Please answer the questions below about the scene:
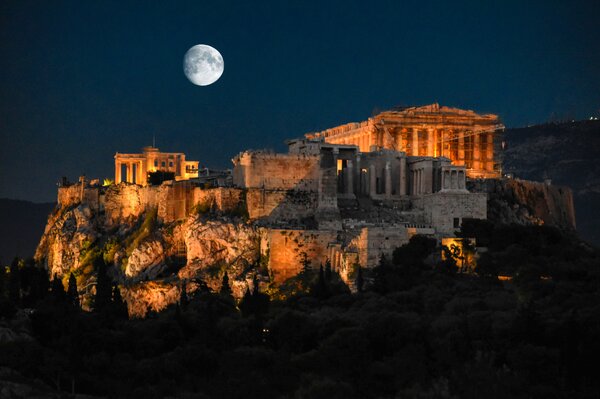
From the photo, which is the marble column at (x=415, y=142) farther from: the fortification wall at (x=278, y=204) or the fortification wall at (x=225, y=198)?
the fortification wall at (x=225, y=198)

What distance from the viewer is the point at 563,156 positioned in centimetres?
16200

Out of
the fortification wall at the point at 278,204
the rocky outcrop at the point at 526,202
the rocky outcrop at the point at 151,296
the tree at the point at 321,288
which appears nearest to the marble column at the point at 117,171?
the rocky outcrop at the point at 151,296

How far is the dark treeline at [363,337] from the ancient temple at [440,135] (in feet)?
77.0

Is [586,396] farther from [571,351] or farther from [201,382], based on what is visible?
[201,382]

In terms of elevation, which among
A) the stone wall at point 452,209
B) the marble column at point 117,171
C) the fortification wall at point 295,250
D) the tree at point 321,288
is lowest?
the tree at point 321,288

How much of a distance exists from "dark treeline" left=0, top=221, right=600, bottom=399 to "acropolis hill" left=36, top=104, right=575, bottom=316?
3.17 metres

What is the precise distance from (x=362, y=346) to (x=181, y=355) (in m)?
7.92

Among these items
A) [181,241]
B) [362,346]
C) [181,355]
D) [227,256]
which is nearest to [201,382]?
[181,355]

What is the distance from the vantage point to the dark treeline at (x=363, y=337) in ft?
156

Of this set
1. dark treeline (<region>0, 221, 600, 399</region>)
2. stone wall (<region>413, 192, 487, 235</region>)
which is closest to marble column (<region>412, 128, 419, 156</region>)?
stone wall (<region>413, 192, 487, 235</region>)

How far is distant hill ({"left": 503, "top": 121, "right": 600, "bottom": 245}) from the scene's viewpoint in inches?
5901

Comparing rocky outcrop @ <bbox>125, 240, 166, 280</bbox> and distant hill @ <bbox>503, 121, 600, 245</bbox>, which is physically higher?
distant hill @ <bbox>503, 121, 600, 245</bbox>

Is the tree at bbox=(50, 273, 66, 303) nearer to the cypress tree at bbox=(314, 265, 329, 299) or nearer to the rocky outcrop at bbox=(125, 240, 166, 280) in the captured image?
the rocky outcrop at bbox=(125, 240, 166, 280)

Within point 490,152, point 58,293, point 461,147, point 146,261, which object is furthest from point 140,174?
point 58,293
